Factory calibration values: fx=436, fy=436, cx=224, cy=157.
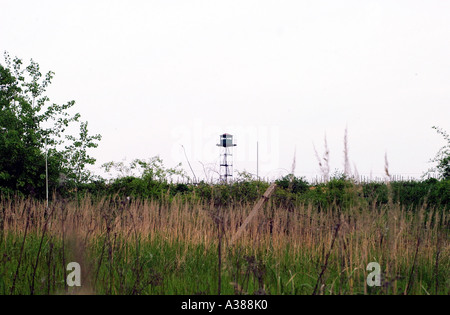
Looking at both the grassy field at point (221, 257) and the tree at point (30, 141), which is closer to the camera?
the grassy field at point (221, 257)

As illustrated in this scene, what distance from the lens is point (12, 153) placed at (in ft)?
38.8

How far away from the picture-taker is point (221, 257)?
482 cm

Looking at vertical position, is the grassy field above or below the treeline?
below

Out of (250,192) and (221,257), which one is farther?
(250,192)

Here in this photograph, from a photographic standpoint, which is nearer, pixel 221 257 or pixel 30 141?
pixel 221 257

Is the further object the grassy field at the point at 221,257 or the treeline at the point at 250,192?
the treeline at the point at 250,192

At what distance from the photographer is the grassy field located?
136 inches

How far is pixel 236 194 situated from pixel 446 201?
15.2ft

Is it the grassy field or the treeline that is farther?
the treeline

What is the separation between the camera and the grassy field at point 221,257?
3443 millimetres

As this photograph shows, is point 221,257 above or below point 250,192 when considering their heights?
below

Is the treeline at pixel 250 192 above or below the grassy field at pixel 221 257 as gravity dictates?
above
